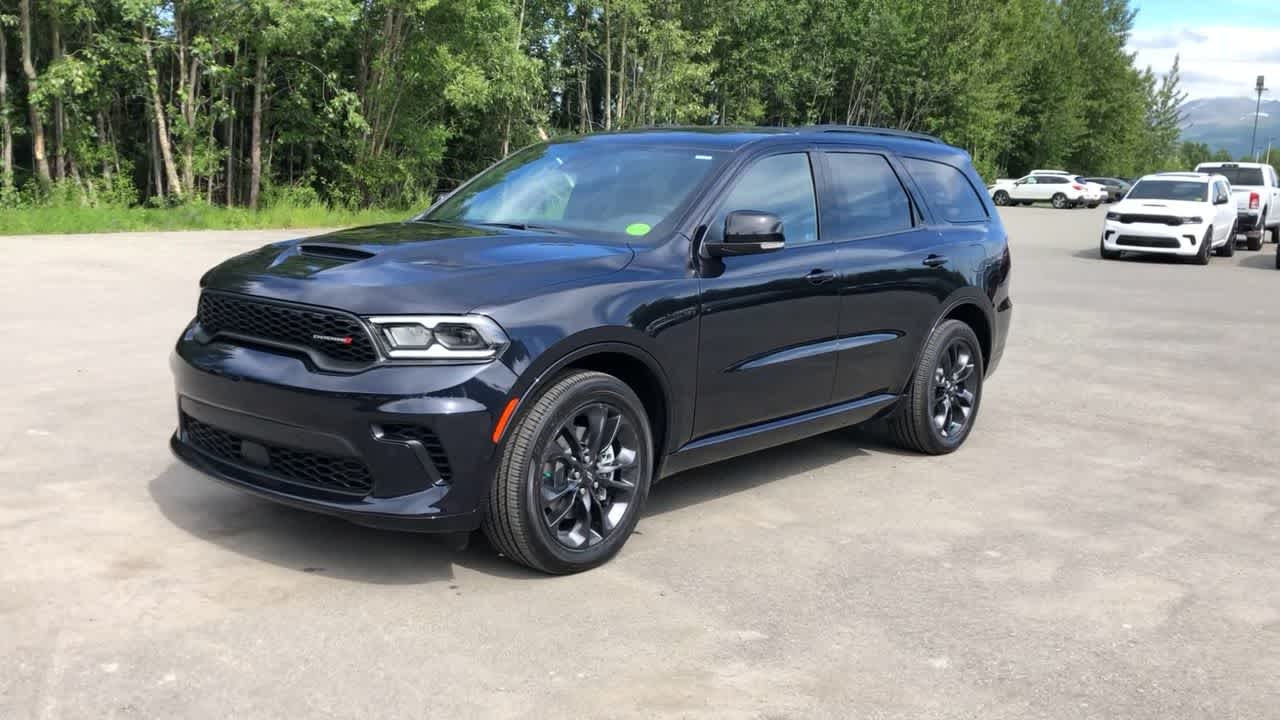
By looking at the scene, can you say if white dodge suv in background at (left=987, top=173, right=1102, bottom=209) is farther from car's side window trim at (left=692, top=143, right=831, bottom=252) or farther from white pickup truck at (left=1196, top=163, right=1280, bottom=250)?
car's side window trim at (left=692, top=143, right=831, bottom=252)

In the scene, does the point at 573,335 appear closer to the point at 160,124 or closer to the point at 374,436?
the point at 374,436

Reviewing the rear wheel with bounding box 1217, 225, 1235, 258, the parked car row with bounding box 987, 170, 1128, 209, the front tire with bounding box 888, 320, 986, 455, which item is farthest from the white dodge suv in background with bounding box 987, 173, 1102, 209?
the front tire with bounding box 888, 320, 986, 455

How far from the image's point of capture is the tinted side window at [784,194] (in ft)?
18.2

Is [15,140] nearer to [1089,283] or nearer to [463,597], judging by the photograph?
[1089,283]

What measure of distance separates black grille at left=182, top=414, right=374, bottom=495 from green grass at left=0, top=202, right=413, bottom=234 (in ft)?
62.8

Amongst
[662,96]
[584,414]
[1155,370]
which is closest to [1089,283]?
[1155,370]

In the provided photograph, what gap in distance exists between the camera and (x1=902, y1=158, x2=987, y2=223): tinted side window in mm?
6898

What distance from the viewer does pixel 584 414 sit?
4.75 metres

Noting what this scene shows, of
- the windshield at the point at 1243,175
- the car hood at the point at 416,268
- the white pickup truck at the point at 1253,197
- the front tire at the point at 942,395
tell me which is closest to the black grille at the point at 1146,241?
the white pickup truck at the point at 1253,197

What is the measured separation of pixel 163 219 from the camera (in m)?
24.9

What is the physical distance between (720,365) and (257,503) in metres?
2.23

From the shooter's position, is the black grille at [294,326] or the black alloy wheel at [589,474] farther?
the black alloy wheel at [589,474]

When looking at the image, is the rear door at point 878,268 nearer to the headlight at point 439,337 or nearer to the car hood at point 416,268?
the car hood at point 416,268

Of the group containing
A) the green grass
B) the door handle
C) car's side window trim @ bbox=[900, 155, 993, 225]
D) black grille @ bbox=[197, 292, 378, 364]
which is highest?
car's side window trim @ bbox=[900, 155, 993, 225]
